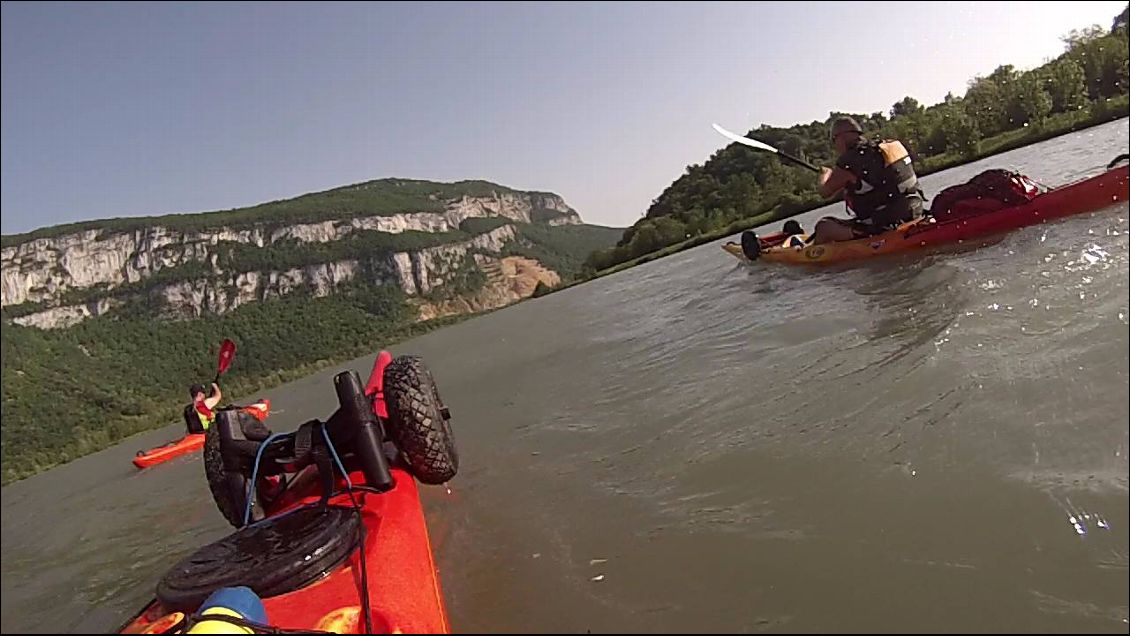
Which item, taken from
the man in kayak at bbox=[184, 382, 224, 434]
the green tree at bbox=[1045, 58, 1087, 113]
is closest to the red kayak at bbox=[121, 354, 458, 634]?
the man in kayak at bbox=[184, 382, 224, 434]

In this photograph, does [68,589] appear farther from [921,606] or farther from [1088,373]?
[1088,373]

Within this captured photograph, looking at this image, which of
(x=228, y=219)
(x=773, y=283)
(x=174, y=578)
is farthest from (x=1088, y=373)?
(x=228, y=219)

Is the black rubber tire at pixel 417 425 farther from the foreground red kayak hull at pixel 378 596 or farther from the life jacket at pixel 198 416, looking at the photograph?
the life jacket at pixel 198 416

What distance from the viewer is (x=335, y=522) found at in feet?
10.2

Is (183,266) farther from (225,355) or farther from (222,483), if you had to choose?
(222,483)

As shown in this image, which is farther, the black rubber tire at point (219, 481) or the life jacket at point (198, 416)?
the life jacket at point (198, 416)

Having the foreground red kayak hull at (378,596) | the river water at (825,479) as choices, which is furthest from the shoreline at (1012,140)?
the foreground red kayak hull at (378,596)

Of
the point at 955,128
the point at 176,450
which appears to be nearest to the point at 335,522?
the point at 176,450

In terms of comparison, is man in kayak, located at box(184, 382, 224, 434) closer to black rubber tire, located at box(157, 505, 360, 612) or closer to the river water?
the river water

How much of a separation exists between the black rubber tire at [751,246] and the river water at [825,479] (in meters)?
3.87

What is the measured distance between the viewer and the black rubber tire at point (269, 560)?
272 cm

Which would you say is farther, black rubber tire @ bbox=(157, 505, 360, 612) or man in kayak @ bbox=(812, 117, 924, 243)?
man in kayak @ bbox=(812, 117, 924, 243)

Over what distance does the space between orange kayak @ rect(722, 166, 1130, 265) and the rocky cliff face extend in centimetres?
8325

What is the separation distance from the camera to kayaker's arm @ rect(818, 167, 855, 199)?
341 inches
